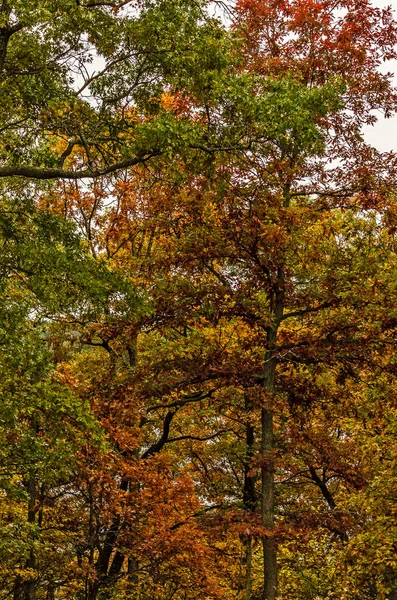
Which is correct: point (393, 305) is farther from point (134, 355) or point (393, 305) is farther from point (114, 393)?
point (134, 355)

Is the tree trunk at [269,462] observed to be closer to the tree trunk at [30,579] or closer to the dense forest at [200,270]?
the dense forest at [200,270]

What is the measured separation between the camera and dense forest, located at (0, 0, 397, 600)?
1011 cm

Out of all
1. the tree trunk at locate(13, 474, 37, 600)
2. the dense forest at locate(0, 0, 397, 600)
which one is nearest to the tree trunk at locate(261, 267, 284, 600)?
the dense forest at locate(0, 0, 397, 600)

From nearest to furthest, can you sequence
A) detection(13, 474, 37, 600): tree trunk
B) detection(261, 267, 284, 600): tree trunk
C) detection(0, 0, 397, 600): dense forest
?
detection(0, 0, 397, 600): dense forest < detection(261, 267, 284, 600): tree trunk < detection(13, 474, 37, 600): tree trunk

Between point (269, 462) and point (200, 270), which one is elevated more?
point (200, 270)

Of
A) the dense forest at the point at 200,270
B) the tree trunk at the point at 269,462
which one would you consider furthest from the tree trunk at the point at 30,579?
the tree trunk at the point at 269,462

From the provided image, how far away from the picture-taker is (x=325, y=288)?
40.5 ft

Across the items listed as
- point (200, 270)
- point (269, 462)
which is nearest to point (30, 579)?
point (269, 462)

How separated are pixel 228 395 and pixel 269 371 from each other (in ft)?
9.04

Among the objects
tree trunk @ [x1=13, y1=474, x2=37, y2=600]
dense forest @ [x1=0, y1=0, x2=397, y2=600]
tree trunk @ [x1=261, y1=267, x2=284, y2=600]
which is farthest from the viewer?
tree trunk @ [x1=13, y1=474, x2=37, y2=600]

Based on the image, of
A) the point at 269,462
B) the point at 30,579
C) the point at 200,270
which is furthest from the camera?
the point at 30,579

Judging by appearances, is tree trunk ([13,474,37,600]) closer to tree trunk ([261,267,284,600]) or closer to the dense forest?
the dense forest

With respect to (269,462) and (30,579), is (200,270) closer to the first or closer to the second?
(269,462)

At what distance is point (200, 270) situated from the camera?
1277 centimetres
